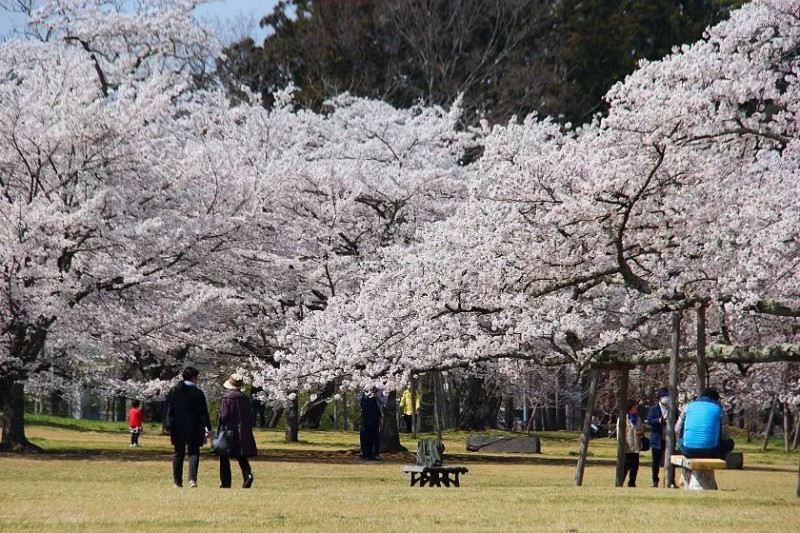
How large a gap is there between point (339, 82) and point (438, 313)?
20495 mm

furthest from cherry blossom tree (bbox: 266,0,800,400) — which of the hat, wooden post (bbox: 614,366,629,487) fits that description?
the hat

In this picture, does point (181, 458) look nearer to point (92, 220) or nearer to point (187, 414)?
point (187, 414)

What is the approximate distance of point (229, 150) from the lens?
2539 cm

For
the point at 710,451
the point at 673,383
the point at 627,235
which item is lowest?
the point at 710,451

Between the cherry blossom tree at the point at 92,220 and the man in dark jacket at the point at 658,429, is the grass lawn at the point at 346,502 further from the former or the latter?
the cherry blossom tree at the point at 92,220

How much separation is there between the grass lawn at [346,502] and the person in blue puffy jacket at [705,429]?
0.53 metres

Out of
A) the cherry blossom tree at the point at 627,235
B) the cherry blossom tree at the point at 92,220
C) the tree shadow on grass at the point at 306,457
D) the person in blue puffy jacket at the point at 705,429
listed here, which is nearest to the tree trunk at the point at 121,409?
the tree shadow on grass at the point at 306,457

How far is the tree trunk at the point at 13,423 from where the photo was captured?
66.6 feet

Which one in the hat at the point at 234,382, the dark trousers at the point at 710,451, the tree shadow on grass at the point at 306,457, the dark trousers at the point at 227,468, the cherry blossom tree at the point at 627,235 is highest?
the cherry blossom tree at the point at 627,235

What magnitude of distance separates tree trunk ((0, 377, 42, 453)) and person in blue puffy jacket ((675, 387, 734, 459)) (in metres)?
12.9

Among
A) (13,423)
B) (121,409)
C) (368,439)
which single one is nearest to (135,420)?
(13,423)

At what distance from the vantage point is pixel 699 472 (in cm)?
1207

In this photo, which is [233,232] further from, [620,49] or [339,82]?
[620,49]

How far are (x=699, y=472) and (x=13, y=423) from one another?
1326 centimetres
